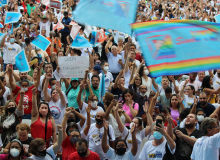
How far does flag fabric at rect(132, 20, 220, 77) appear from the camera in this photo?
3729 mm

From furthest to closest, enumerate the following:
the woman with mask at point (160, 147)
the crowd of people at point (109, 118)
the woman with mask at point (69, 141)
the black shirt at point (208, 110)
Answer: the black shirt at point (208, 110) → the woman with mask at point (69, 141) → the crowd of people at point (109, 118) → the woman with mask at point (160, 147)

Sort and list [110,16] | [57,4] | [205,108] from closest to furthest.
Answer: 1. [110,16]
2. [205,108]
3. [57,4]

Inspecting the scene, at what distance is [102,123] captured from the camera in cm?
608

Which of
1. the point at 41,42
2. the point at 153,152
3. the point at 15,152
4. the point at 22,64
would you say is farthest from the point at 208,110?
the point at 41,42

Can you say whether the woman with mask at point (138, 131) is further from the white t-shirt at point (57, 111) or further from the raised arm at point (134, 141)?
the white t-shirt at point (57, 111)

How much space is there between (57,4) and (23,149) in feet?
30.3

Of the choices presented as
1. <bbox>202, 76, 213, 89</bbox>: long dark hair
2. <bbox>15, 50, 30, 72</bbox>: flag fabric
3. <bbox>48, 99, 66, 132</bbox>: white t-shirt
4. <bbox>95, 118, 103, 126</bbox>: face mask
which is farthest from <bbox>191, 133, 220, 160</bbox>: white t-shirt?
<bbox>15, 50, 30, 72</bbox>: flag fabric

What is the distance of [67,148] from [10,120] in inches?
55.7

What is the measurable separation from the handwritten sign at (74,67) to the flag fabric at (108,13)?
2.74 m

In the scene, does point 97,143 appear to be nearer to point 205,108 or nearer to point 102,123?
point 102,123

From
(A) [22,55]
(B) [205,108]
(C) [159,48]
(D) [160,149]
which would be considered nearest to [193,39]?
(C) [159,48]

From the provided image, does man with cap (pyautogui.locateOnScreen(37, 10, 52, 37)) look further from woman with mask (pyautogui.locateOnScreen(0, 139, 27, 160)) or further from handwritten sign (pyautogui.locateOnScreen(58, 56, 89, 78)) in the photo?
woman with mask (pyautogui.locateOnScreen(0, 139, 27, 160))

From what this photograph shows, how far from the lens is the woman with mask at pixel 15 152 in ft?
17.0

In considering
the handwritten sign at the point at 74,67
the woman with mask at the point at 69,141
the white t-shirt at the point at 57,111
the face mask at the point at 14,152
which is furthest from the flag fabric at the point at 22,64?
the face mask at the point at 14,152
